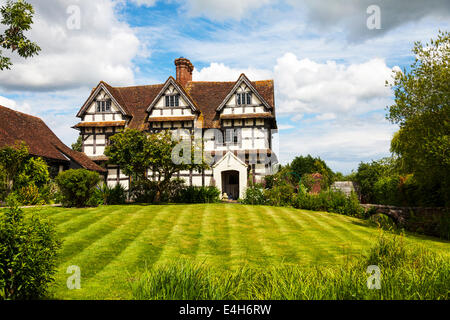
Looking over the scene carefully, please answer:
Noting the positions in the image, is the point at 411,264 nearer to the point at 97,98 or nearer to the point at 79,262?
the point at 79,262

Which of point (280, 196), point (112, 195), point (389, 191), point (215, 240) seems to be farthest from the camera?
point (389, 191)

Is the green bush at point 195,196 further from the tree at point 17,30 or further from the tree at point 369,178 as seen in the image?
the tree at point 369,178

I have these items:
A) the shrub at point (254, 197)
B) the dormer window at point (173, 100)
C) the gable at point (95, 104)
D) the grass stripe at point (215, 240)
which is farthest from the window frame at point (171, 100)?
the grass stripe at point (215, 240)

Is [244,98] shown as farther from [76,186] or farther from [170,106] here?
[76,186]

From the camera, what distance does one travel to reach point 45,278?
626 cm

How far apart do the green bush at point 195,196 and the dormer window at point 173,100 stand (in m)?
9.07

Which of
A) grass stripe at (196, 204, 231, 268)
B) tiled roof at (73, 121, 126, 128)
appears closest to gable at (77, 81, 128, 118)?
tiled roof at (73, 121, 126, 128)

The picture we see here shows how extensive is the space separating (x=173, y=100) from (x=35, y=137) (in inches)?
456

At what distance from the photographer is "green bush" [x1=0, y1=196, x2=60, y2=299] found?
5.84 m

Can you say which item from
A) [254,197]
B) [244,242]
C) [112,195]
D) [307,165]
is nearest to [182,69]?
[112,195]

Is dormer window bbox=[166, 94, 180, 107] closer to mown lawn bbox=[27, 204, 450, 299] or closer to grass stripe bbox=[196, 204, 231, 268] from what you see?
mown lawn bbox=[27, 204, 450, 299]

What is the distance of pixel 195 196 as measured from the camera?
2417 cm

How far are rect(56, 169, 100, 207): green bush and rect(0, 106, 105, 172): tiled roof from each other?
20.1ft
